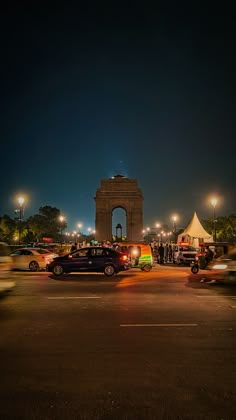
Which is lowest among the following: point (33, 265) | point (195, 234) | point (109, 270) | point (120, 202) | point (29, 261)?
point (109, 270)

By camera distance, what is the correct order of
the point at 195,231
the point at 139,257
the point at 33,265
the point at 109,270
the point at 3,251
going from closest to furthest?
1. the point at 3,251
2. the point at 109,270
3. the point at 139,257
4. the point at 33,265
5. the point at 195,231

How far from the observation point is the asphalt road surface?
13.7ft

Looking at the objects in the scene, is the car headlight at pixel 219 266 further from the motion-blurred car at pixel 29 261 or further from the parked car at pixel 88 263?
the motion-blurred car at pixel 29 261

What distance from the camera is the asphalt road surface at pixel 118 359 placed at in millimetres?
4164

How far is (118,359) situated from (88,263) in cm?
1356

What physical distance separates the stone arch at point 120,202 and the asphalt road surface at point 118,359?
245ft

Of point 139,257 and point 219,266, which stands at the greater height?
point 139,257

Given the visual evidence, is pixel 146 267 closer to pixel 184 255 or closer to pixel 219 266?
pixel 184 255

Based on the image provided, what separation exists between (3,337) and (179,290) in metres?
8.47

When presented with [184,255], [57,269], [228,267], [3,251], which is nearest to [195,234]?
[184,255]

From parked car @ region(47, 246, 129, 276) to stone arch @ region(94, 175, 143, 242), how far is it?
6631 centimetres

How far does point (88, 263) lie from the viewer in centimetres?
1927

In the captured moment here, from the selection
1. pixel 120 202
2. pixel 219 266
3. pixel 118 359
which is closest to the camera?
pixel 118 359

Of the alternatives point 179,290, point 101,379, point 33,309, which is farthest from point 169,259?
point 101,379
